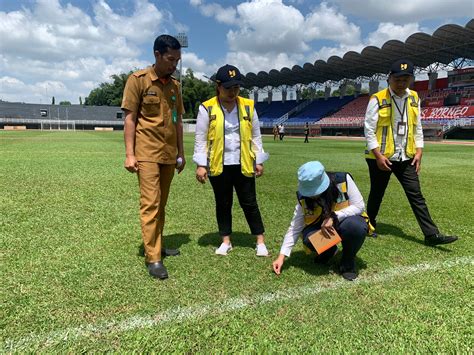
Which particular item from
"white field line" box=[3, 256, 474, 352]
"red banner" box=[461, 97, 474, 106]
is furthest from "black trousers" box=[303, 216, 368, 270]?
"red banner" box=[461, 97, 474, 106]

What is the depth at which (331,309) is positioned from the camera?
2.75 m

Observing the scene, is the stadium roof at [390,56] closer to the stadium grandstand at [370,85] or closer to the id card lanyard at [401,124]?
the stadium grandstand at [370,85]

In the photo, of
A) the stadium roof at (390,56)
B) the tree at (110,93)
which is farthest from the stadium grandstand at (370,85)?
the tree at (110,93)

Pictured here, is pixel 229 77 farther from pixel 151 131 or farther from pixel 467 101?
pixel 467 101

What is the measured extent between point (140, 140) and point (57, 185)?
5310 millimetres

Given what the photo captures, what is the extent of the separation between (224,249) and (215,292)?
3.19 ft

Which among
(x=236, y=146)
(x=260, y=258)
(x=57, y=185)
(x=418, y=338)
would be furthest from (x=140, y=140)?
(x=57, y=185)

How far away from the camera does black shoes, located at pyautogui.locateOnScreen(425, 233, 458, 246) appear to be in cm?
406

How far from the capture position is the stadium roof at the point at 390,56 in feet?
116

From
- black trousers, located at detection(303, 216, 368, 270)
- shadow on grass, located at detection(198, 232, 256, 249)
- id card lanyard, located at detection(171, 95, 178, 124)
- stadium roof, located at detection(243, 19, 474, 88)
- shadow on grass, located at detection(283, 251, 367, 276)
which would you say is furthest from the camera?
stadium roof, located at detection(243, 19, 474, 88)

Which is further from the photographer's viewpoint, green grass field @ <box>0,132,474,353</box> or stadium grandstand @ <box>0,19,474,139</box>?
stadium grandstand @ <box>0,19,474,139</box>

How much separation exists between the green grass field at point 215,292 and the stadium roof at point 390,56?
37.0 m

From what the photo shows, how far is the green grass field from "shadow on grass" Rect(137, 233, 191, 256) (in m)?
0.01

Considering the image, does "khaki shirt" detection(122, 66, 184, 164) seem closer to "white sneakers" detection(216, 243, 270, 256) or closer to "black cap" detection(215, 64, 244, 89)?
"black cap" detection(215, 64, 244, 89)
